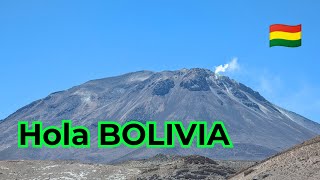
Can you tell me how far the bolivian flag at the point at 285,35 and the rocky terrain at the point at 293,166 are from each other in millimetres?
13445

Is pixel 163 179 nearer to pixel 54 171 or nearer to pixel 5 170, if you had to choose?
pixel 54 171

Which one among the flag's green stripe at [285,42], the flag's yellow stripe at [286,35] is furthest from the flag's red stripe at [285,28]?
the flag's green stripe at [285,42]

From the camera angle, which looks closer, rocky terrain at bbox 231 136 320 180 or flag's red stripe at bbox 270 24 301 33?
rocky terrain at bbox 231 136 320 180

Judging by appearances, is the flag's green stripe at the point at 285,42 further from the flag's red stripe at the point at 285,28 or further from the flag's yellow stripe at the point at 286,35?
the flag's red stripe at the point at 285,28

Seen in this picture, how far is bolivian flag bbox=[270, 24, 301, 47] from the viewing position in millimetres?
68375

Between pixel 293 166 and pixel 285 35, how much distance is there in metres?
20.4

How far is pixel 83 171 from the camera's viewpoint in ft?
321

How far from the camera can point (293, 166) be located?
5272 cm

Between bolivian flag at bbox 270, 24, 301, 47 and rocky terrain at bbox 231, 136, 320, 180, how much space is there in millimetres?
13445

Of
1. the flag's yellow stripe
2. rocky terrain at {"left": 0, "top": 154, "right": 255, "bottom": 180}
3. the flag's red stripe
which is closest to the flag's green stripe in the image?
the flag's yellow stripe

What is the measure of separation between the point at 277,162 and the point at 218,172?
116 feet

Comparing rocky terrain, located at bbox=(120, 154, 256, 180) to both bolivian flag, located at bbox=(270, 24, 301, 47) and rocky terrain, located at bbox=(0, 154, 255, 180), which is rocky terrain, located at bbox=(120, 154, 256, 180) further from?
bolivian flag, located at bbox=(270, 24, 301, 47)

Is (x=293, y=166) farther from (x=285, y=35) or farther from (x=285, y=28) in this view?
(x=285, y=28)

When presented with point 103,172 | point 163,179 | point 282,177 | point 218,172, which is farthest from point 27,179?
point 282,177
